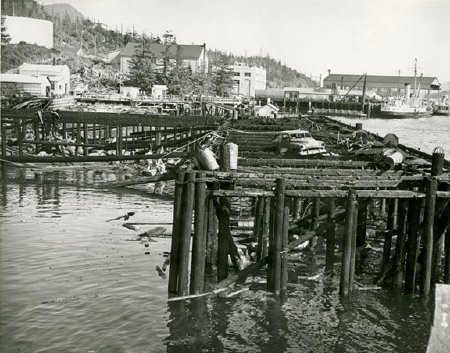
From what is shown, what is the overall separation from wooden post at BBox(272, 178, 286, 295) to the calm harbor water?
0.88 m

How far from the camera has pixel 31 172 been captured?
111ft

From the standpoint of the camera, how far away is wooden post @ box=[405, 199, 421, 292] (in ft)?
43.8

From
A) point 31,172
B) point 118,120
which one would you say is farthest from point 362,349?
point 118,120

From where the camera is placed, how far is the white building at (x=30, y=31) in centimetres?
11038

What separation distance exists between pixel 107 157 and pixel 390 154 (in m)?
13.9

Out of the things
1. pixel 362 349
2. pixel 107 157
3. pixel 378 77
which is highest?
pixel 378 77

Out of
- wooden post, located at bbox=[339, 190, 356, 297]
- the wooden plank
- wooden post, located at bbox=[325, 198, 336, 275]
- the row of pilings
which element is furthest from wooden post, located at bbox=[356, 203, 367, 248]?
the wooden plank

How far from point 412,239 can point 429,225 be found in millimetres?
642

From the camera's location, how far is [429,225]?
1298 cm

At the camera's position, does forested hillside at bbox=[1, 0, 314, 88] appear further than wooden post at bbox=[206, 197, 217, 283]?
Yes

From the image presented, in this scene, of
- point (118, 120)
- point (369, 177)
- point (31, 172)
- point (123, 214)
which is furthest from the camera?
point (118, 120)

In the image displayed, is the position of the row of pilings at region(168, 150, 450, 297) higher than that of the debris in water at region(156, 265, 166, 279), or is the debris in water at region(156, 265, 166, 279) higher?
the row of pilings at region(168, 150, 450, 297)

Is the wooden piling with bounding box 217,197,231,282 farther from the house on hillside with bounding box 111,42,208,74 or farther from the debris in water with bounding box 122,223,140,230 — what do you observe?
the house on hillside with bounding box 111,42,208,74

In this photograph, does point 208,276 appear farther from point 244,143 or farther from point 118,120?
point 118,120
